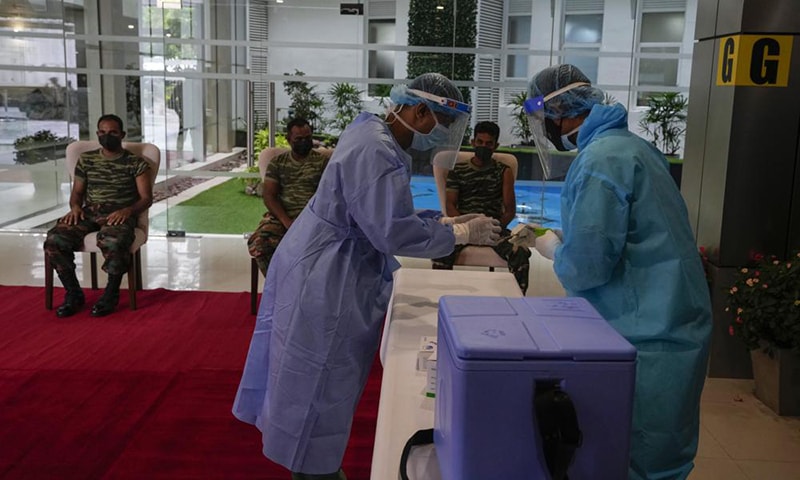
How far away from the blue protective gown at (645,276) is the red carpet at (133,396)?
4.34ft

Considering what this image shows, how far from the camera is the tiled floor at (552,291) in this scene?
2693mm

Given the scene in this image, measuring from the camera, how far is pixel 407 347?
1757 mm

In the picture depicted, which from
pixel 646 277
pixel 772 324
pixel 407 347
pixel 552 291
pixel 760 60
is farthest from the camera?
pixel 552 291

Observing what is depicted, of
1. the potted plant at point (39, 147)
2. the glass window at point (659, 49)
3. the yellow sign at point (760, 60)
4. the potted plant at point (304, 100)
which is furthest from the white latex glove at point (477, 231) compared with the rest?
the potted plant at point (39, 147)

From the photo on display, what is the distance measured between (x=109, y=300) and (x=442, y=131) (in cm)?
304

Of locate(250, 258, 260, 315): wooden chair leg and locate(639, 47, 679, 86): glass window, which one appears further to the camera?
locate(639, 47, 679, 86): glass window

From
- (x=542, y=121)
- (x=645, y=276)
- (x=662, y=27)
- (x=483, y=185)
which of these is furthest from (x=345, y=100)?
(x=645, y=276)

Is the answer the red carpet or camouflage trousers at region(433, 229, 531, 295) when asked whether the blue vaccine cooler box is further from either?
camouflage trousers at region(433, 229, 531, 295)

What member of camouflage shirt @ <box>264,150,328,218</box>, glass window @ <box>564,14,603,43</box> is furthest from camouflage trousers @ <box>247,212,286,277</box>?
glass window @ <box>564,14,603,43</box>

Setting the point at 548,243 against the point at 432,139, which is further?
the point at 432,139

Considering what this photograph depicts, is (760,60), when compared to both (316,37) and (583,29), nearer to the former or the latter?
(583,29)

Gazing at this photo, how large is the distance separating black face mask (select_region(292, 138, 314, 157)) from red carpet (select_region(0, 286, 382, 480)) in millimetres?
1064

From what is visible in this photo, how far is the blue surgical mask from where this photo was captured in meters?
2.08

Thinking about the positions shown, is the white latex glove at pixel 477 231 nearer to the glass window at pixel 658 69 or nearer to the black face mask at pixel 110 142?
the black face mask at pixel 110 142
